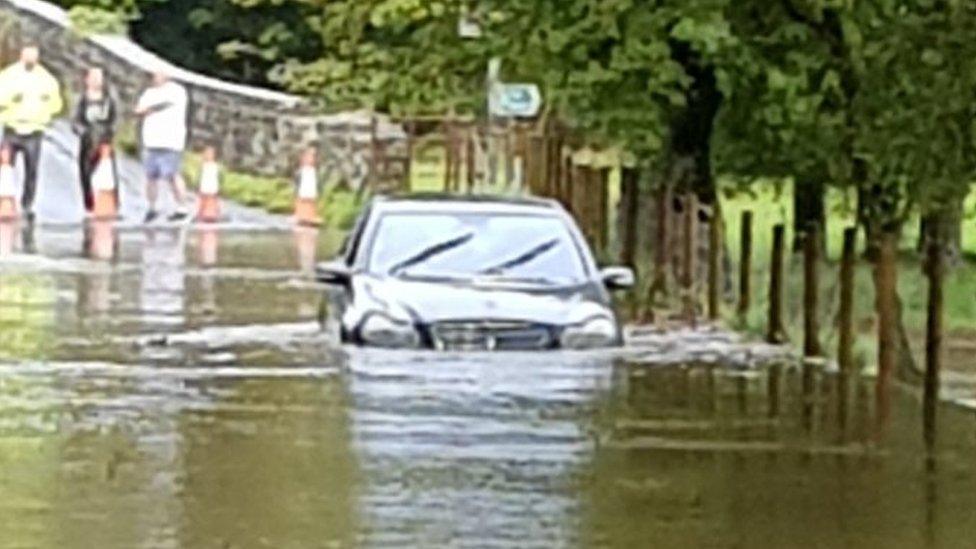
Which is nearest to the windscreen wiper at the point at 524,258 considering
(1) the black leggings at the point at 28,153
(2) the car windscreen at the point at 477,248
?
(2) the car windscreen at the point at 477,248

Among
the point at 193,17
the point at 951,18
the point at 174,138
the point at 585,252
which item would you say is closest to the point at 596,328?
the point at 585,252

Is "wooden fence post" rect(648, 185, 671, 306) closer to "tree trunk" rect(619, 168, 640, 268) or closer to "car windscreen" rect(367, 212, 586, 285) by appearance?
"tree trunk" rect(619, 168, 640, 268)

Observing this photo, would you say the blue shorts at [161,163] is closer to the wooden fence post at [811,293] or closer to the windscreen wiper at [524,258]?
the windscreen wiper at [524,258]

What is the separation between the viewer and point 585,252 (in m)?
21.0

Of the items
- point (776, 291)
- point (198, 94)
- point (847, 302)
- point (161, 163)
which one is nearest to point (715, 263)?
point (776, 291)

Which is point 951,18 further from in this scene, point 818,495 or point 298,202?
point 298,202

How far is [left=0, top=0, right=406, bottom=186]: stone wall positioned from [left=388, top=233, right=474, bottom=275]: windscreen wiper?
23864 millimetres

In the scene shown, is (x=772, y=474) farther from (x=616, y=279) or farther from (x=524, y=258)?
(x=524, y=258)

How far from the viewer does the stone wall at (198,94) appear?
149 feet

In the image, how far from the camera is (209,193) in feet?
133

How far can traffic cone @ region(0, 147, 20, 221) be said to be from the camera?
3781 cm

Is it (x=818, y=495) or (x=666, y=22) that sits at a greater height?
(x=666, y=22)

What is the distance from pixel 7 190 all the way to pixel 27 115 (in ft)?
3.22

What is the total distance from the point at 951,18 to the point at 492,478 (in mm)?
3682
